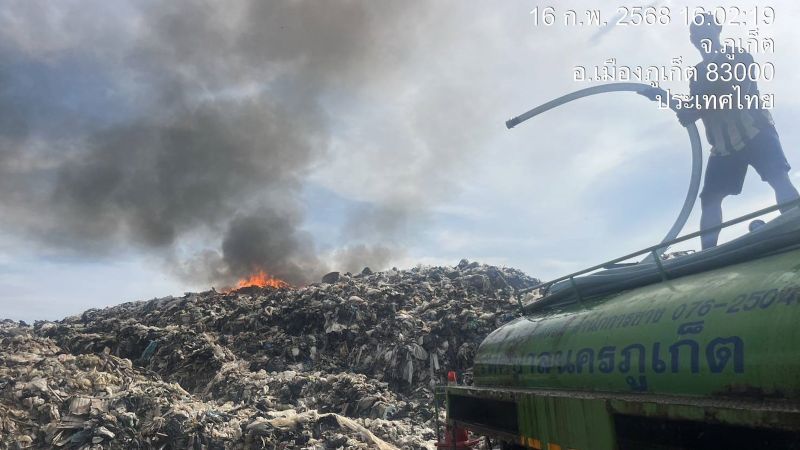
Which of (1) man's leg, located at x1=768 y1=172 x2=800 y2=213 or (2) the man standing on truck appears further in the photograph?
(2) the man standing on truck

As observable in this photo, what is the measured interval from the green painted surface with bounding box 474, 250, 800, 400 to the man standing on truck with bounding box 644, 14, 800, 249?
7.27ft

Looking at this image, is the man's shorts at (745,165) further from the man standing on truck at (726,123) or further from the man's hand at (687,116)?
the man's hand at (687,116)

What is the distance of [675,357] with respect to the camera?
2.93 metres

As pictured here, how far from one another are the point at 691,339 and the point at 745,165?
3.73 m

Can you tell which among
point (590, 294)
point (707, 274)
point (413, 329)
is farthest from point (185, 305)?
point (707, 274)

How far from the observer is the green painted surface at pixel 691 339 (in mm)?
2434

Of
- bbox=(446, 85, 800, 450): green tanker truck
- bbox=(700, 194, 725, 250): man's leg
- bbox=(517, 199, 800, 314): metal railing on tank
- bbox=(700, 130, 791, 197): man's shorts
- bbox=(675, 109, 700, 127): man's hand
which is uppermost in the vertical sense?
bbox=(675, 109, 700, 127): man's hand

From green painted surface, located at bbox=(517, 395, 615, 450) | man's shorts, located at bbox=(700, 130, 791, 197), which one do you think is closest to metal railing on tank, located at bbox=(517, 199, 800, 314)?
green painted surface, located at bbox=(517, 395, 615, 450)

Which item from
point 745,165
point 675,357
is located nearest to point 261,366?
point 745,165

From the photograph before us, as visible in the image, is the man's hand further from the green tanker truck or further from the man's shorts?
the green tanker truck

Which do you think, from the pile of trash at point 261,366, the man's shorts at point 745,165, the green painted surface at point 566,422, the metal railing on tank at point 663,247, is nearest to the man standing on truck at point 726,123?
the man's shorts at point 745,165

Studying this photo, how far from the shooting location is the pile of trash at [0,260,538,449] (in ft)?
27.9

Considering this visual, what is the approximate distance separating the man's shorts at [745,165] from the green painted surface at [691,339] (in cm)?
268

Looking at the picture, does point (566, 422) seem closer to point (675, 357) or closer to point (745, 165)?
point (675, 357)
